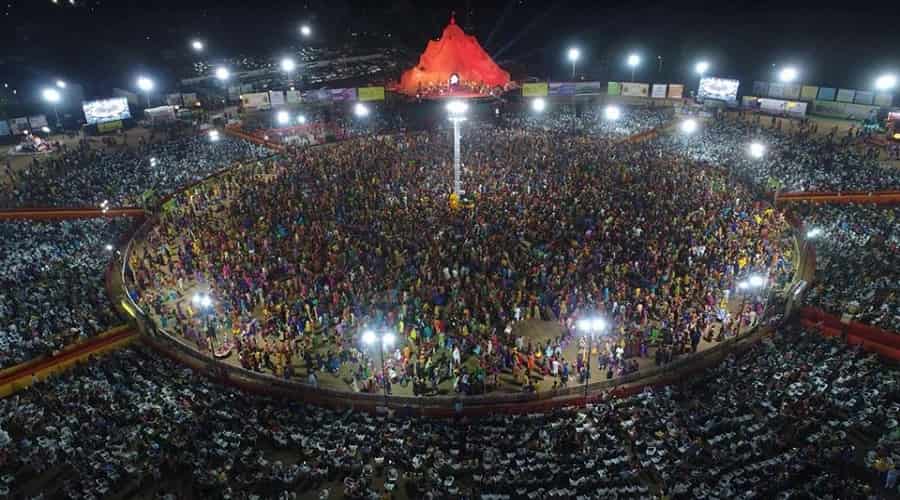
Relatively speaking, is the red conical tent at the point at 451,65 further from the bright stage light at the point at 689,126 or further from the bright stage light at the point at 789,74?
the bright stage light at the point at 789,74

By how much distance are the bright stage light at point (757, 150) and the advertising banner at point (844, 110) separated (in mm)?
15836

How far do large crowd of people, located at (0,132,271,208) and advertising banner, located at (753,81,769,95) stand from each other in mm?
46576

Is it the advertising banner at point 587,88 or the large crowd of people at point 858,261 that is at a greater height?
the advertising banner at point 587,88

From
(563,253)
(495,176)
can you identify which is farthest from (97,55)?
(563,253)

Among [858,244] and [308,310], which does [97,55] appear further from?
[858,244]

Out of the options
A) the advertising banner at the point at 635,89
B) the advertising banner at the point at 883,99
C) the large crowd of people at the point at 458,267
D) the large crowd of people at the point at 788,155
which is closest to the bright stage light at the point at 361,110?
the large crowd of people at the point at 458,267

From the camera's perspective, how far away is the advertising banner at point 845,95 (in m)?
49.0

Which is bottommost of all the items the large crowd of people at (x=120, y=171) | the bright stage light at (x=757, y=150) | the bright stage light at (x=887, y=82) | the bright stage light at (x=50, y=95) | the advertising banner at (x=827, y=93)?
the large crowd of people at (x=120, y=171)

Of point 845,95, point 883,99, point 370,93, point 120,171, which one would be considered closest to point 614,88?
point 845,95

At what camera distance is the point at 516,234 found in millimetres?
27828

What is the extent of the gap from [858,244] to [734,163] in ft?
43.8

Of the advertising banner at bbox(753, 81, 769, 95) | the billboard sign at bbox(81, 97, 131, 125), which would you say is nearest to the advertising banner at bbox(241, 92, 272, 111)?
the billboard sign at bbox(81, 97, 131, 125)

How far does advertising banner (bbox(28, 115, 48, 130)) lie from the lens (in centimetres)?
4912

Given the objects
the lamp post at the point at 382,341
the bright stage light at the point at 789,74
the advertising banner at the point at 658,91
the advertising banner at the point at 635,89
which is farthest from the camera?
the advertising banner at the point at 635,89
